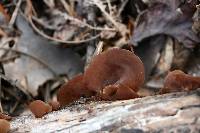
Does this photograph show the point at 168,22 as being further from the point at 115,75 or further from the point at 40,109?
the point at 40,109

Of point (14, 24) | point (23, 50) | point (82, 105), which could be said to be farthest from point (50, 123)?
point (14, 24)

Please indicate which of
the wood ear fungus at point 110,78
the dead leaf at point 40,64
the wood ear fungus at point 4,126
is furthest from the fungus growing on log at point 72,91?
the dead leaf at point 40,64

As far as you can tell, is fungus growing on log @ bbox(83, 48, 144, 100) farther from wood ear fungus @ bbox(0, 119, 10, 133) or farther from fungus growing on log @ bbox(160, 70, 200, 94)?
wood ear fungus @ bbox(0, 119, 10, 133)

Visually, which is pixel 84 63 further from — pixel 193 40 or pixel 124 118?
pixel 124 118

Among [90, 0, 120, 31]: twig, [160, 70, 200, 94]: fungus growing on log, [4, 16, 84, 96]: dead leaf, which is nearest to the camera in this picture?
[160, 70, 200, 94]: fungus growing on log

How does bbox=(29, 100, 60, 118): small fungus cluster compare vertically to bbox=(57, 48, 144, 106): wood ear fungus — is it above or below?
below

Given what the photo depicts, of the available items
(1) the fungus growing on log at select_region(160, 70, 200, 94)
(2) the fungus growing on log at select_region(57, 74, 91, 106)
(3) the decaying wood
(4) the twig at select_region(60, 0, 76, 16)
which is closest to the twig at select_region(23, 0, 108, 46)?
(4) the twig at select_region(60, 0, 76, 16)
